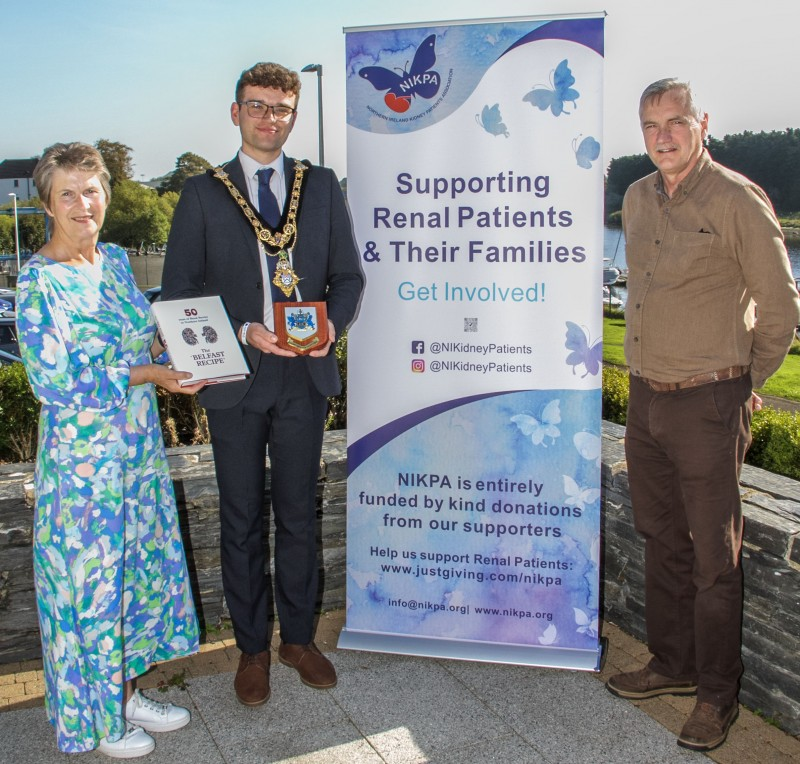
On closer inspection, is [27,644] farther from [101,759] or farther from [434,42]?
[434,42]

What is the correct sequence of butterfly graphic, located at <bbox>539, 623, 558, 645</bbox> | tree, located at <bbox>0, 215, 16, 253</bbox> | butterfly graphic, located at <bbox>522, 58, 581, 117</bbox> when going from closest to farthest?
butterfly graphic, located at <bbox>522, 58, 581, 117</bbox>
butterfly graphic, located at <bbox>539, 623, 558, 645</bbox>
tree, located at <bbox>0, 215, 16, 253</bbox>

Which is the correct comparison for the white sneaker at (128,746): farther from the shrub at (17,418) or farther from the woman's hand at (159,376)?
the shrub at (17,418)

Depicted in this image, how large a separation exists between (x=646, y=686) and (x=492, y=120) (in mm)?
2180

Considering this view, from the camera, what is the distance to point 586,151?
284cm

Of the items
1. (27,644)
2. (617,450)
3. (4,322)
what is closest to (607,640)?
(617,450)

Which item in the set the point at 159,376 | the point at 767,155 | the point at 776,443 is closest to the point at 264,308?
the point at 159,376

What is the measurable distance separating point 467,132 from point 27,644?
2722 millimetres

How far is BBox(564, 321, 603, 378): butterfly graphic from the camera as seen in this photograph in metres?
2.93

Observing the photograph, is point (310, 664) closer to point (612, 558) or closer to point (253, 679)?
point (253, 679)

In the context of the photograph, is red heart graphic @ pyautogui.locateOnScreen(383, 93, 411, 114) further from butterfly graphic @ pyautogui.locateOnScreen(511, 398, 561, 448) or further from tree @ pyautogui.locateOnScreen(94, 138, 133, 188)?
tree @ pyautogui.locateOnScreen(94, 138, 133, 188)

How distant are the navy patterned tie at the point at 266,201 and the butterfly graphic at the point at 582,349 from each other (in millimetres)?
1157

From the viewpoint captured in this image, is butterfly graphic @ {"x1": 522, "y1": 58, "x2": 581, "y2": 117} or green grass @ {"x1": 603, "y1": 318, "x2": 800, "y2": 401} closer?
butterfly graphic @ {"x1": 522, "y1": 58, "x2": 581, "y2": 117}

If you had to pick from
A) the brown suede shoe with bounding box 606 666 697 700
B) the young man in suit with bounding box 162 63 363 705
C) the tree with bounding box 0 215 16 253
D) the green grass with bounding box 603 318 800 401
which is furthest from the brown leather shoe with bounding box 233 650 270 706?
the tree with bounding box 0 215 16 253

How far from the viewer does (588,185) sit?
2.85 metres
